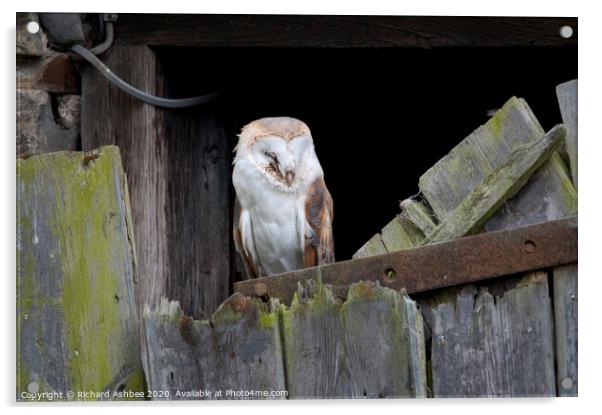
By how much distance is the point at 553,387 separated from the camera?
2396 mm

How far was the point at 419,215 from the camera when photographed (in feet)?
8.80

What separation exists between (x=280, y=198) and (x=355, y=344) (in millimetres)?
899

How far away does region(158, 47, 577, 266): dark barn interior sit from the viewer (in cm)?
310

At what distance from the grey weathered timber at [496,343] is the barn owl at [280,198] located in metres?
0.84

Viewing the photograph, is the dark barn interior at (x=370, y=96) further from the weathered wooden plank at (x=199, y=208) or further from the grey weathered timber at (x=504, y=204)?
the grey weathered timber at (x=504, y=204)

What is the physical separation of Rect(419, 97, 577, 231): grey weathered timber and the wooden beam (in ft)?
1.08

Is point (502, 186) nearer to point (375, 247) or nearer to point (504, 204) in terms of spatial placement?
point (504, 204)

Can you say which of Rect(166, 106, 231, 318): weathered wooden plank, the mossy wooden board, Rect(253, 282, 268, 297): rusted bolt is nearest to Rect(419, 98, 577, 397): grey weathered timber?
the mossy wooden board

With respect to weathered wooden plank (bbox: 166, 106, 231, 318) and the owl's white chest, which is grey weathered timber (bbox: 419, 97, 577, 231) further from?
weathered wooden plank (bbox: 166, 106, 231, 318)

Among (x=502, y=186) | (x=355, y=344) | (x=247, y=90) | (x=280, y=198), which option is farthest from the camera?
(x=247, y=90)

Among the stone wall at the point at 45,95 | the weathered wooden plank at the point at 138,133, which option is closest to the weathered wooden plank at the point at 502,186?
the weathered wooden plank at the point at 138,133

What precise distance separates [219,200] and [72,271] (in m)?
1.07

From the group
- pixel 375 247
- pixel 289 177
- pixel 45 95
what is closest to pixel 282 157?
pixel 289 177

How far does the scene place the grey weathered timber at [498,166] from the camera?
8.15ft
